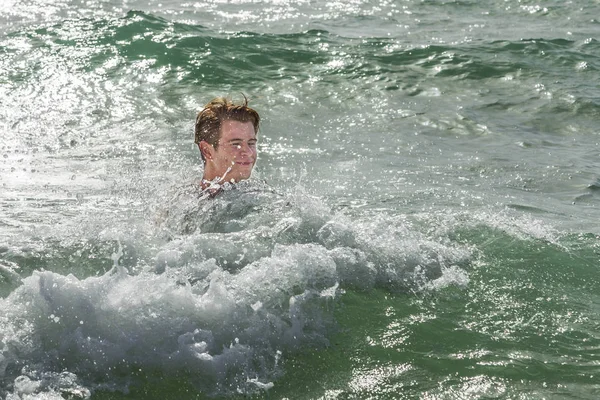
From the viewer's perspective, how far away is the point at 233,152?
6547mm

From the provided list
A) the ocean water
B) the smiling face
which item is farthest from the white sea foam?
the smiling face

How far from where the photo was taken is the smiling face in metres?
6.54

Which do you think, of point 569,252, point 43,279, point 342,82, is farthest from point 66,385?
point 342,82

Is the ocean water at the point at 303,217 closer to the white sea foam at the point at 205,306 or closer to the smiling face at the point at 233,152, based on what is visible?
the white sea foam at the point at 205,306

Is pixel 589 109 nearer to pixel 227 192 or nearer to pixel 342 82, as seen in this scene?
pixel 342 82

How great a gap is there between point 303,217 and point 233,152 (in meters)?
0.78

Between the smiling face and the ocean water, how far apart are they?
6.8 inches

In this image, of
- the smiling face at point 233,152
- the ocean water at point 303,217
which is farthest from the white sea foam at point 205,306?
the smiling face at point 233,152

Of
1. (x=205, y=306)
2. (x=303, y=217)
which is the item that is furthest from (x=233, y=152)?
(x=205, y=306)

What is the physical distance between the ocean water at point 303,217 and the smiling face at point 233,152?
0.17 m

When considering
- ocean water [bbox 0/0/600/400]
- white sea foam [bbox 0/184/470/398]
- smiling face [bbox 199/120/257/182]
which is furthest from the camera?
smiling face [bbox 199/120/257/182]

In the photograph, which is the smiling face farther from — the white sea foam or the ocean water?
the white sea foam

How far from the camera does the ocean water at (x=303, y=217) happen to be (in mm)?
4641

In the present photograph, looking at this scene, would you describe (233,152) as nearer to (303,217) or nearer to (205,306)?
(303,217)
